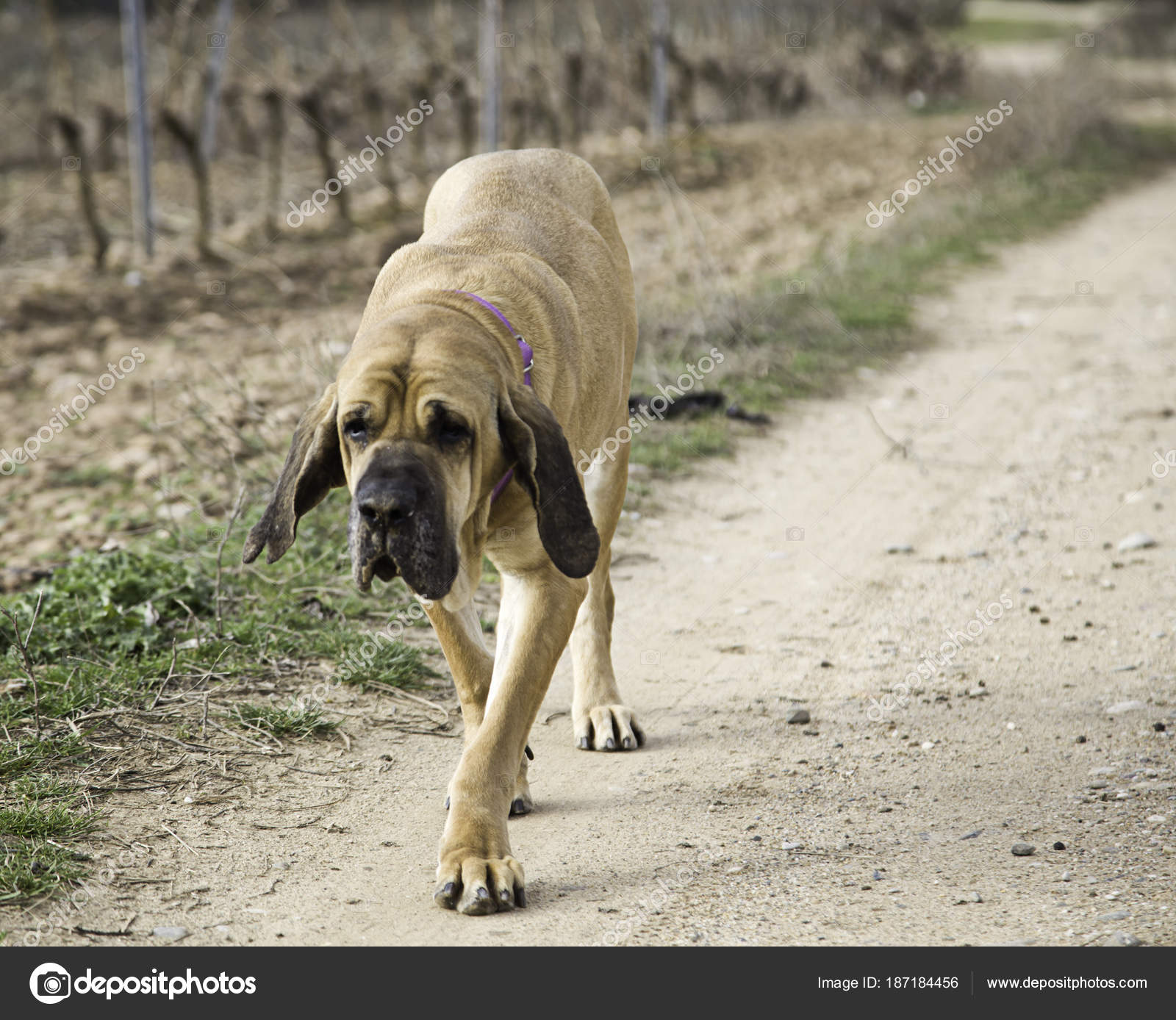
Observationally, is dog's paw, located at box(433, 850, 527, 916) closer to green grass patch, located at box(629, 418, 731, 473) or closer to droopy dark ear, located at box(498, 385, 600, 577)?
droopy dark ear, located at box(498, 385, 600, 577)

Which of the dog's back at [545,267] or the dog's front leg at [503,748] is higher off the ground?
the dog's back at [545,267]

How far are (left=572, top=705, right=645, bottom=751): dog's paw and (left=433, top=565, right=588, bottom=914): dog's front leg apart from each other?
64 cm

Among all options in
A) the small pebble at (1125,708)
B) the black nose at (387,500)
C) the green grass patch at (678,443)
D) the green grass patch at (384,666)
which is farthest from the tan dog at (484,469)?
A: the green grass patch at (678,443)

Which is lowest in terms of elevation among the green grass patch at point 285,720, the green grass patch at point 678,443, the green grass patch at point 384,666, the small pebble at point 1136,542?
the green grass patch at point 678,443

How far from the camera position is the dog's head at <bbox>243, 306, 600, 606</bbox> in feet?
10.2

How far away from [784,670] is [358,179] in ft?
37.5

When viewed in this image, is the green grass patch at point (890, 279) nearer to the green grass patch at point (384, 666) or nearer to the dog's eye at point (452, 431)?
the green grass patch at point (384, 666)

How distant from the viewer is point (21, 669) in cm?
446

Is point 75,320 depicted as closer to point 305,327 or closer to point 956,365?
point 305,327

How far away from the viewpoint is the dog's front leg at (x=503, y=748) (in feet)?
10.6

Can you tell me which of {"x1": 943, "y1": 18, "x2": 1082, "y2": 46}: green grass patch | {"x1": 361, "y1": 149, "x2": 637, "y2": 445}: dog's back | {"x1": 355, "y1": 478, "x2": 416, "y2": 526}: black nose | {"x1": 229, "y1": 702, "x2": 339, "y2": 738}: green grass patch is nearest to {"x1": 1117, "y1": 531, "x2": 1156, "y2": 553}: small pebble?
{"x1": 361, "y1": 149, "x2": 637, "y2": 445}: dog's back

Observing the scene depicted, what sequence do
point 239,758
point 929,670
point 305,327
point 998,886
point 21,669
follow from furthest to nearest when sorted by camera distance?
1. point 305,327
2. point 929,670
3. point 21,669
4. point 239,758
5. point 998,886

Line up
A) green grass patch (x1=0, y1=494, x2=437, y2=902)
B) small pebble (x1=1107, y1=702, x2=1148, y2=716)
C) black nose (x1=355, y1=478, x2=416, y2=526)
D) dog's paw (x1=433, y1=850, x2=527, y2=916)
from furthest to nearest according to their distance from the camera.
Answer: small pebble (x1=1107, y1=702, x2=1148, y2=716) < green grass patch (x1=0, y1=494, x2=437, y2=902) < dog's paw (x1=433, y1=850, x2=527, y2=916) < black nose (x1=355, y1=478, x2=416, y2=526)

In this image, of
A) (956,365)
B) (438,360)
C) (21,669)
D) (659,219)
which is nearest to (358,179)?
(659,219)
